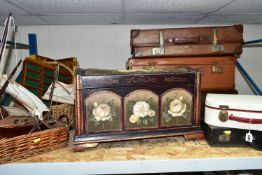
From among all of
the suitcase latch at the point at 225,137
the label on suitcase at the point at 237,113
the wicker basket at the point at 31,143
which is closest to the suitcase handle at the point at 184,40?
the label on suitcase at the point at 237,113

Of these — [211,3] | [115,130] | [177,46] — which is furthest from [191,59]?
[115,130]

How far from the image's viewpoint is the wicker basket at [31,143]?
767 millimetres

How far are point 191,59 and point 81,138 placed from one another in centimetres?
80

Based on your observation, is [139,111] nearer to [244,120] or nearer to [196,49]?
[244,120]

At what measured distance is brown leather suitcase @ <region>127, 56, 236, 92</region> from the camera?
4.30ft

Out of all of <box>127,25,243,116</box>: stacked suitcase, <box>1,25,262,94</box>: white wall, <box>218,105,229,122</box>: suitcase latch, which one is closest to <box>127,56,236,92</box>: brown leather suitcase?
<box>127,25,243,116</box>: stacked suitcase

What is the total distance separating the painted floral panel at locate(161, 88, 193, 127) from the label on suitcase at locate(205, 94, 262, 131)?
0.32ft

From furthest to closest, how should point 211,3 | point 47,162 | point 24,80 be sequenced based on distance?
point 24,80, point 211,3, point 47,162

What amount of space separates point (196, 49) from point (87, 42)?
0.78 metres

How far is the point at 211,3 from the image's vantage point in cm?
104

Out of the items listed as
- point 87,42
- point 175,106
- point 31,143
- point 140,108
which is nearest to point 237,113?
point 175,106

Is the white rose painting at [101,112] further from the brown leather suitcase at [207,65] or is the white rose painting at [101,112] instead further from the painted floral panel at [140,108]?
the brown leather suitcase at [207,65]

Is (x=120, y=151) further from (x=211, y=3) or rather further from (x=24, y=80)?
(x=211, y=3)

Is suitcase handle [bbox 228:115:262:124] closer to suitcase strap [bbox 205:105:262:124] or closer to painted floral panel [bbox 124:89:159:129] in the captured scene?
suitcase strap [bbox 205:105:262:124]
